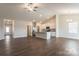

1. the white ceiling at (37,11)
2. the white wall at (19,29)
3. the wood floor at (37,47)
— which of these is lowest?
the wood floor at (37,47)

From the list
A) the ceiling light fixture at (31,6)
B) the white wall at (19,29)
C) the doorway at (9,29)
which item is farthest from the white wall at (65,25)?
the doorway at (9,29)

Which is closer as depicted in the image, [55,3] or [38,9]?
[55,3]

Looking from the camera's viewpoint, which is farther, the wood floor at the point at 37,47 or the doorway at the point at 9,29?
the doorway at the point at 9,29

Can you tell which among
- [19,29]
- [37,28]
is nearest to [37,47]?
[37,28]

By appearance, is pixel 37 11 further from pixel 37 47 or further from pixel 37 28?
pixel 37 47

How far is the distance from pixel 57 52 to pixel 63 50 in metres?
0.16

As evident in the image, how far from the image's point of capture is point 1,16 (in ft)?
12.8

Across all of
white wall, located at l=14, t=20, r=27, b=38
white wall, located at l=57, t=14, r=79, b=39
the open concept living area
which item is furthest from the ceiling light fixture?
white wall, located at l=57, t=14, r=79, b=39

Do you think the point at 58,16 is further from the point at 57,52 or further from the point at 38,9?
the point at 57,52

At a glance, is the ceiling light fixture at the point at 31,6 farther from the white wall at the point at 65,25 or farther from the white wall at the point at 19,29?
the white wall at the point at 65,25

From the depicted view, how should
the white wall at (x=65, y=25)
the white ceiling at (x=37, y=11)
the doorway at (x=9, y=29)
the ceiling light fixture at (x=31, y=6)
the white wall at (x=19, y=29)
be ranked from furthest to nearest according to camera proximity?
1. the white wall at (x=19, y=29)
2. the doorway at (x=9, y=29)
3. the white wall at (x=65, y=25)
4. the white ceiling at (x=37, y=11)
5. the ceiling light fixture at (x=31, y=6)

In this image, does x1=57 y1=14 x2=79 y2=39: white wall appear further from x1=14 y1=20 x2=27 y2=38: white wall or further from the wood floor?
x1=14 y1=20 x2=27 y2=38: white wall

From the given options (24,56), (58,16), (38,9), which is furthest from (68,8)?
(24,56)

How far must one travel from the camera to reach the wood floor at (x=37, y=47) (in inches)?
139
